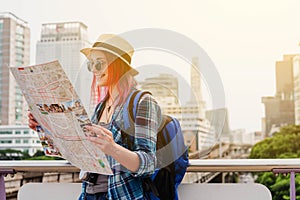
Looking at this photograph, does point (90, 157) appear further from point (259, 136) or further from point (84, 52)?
point (259, 136)

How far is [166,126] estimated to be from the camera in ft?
4.49

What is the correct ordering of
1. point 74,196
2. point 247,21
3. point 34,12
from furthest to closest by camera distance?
point 247,21
point 34,12
point 74,196

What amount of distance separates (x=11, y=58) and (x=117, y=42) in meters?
7.54

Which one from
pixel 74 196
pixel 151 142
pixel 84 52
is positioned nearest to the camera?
pixel 151 142

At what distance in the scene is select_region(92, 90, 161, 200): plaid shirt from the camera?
1.14 m

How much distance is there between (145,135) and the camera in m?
1.15

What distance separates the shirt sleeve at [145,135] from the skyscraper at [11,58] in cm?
561

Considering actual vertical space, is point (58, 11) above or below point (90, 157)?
above

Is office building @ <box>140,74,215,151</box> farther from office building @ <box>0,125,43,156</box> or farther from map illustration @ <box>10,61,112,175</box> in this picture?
office building @ <box>0,125,43,156</box>

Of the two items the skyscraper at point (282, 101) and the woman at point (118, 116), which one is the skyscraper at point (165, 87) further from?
the skyscraper at point (282, 101)

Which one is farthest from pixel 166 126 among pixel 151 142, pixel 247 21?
pixel 247 21

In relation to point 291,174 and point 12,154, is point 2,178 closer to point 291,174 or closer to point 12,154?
point 291,174

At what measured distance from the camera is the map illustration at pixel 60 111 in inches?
40.5

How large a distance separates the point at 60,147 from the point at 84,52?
0.86ft
